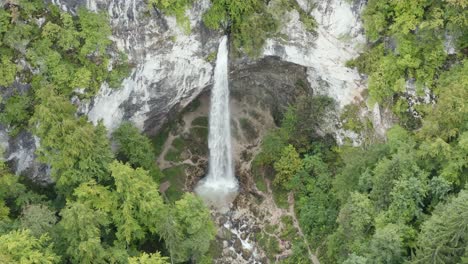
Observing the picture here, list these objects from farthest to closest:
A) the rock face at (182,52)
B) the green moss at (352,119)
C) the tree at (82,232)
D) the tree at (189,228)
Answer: the green moss at (352,119) → the rock face at (182,52) → the tree at (189,228) → the tree at (82,232)

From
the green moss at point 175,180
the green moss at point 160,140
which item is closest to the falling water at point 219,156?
the green moss at point 175,180

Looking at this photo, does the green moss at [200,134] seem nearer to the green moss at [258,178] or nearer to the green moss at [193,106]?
the green moss at [193,106]

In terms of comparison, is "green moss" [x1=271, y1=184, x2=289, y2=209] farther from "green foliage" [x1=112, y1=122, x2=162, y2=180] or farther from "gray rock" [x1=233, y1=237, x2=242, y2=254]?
"green foliage" [x1=112, y1=122, x2=162, y2=180]

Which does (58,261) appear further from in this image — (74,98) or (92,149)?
(74,98)

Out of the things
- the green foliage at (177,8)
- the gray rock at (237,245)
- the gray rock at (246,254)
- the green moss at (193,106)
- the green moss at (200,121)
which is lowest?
the gray rock at (246,254)

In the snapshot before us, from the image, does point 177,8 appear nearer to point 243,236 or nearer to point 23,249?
point 243,236

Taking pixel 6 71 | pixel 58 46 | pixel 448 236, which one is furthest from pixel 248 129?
pixel 448 236

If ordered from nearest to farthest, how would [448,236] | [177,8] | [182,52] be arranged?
[448,236] → [177,8] → [182,52]

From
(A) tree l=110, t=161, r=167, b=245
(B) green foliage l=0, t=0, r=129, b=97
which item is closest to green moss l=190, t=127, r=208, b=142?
(B) green foliage l=0, t=0, r=129, b=97
